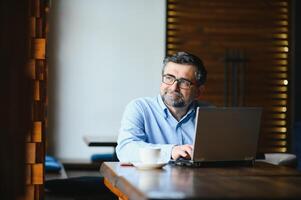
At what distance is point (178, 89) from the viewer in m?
3.32

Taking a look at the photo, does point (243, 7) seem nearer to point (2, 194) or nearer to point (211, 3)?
point (211, 3)

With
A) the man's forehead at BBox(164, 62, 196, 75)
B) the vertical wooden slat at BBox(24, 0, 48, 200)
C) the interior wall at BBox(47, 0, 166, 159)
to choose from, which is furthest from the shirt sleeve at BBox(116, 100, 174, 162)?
the interior wall at BBox(47, 0, 166, 159)

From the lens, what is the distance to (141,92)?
7344 mm

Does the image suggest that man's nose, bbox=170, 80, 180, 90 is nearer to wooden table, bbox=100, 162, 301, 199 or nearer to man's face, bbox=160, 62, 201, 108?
man's face, bbox=160, 62, 201, 108

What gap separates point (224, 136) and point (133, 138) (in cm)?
55

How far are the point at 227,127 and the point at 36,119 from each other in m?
1.07

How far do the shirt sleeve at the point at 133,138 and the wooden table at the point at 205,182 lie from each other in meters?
0.17

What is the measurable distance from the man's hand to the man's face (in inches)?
18.6

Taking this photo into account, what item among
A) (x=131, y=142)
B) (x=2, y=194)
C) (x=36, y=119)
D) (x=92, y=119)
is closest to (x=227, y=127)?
(x=131, y=142)

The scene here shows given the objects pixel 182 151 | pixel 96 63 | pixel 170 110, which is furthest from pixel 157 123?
pixel 96 63

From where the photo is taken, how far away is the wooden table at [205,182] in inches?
74.1

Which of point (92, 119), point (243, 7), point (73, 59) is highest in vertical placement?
point (243, 7)

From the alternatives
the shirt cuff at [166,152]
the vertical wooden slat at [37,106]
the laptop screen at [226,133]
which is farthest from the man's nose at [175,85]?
the vertical wooden slat at [37,106]

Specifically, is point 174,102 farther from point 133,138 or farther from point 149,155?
point 149,155
